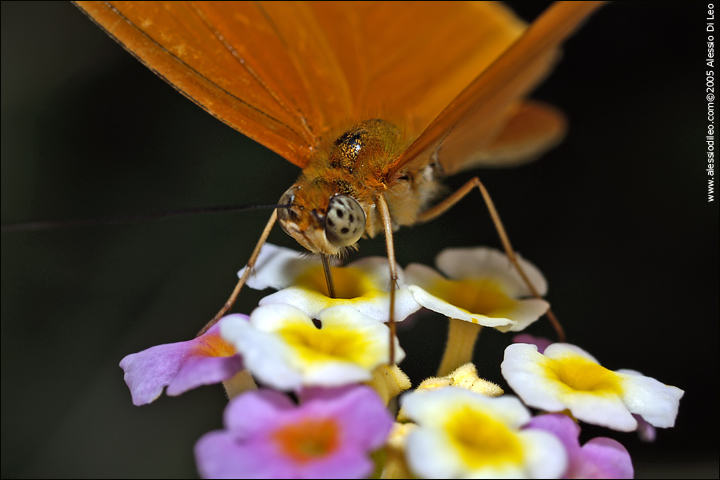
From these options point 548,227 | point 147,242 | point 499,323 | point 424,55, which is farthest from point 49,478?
point 548,227

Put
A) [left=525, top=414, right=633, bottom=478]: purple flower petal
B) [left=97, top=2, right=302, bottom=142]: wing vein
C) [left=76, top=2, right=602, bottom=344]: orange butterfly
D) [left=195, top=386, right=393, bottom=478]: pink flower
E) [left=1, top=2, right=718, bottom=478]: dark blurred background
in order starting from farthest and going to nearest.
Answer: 1. [left=1, top=2, right=718, bottom=478]: dark blurred background
2. [left=97, top=2, right=302, bottom=142]: wing vein
3. [left=76, top=2, right=602, bottom=344]: orange butterfly
4. [left=525, top=414, right=633, bottom=478]: purple flower petal
5. [left=195, top=386, right=393, bottom=478]: pink flower

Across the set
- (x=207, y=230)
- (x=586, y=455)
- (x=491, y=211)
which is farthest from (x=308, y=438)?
(x=207, y=230)

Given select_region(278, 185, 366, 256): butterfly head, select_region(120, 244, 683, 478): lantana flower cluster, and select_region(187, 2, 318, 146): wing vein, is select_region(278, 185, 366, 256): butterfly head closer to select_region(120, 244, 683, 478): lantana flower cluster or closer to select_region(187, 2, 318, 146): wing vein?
select_region(120, 244, 683, 478): lantana flower cluster

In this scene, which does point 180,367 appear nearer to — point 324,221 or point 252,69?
point 324,221

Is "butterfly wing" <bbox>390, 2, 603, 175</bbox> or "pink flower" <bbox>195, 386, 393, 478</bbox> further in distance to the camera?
"butterfly wing" <bbox>390, 2, 603, 175</bbox>

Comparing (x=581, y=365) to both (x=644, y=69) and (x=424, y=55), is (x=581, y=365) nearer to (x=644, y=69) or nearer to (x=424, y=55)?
(x=424, y=55)

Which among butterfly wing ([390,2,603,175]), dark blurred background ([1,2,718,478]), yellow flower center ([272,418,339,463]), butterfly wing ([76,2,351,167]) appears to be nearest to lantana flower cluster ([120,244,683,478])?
yellow flower center ([272,418,339,463])
